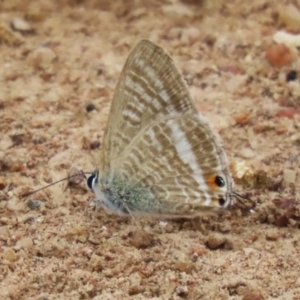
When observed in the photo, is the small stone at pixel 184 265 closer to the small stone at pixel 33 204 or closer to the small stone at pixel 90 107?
the small stone at pixel 33 204

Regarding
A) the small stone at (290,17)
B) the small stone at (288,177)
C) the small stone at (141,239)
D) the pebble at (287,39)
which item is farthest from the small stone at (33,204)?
the small stone at (290,17)

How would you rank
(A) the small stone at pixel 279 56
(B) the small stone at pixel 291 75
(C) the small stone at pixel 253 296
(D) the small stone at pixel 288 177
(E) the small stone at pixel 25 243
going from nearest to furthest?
(C) the small stone at pixel 253 296, (E) the small stone at pixel 25 243, (D) the small stone at pixel 288 177, (B) the small stone at pixel 291 75, (A) the small stone at pixel 279 56

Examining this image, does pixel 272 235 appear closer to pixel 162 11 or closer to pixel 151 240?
pixel 151 240

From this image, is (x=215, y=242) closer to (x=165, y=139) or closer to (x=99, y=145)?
(x=165, y=139)

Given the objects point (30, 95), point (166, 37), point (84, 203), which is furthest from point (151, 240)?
point (166, 37)

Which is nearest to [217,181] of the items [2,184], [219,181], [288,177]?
[219,181]
